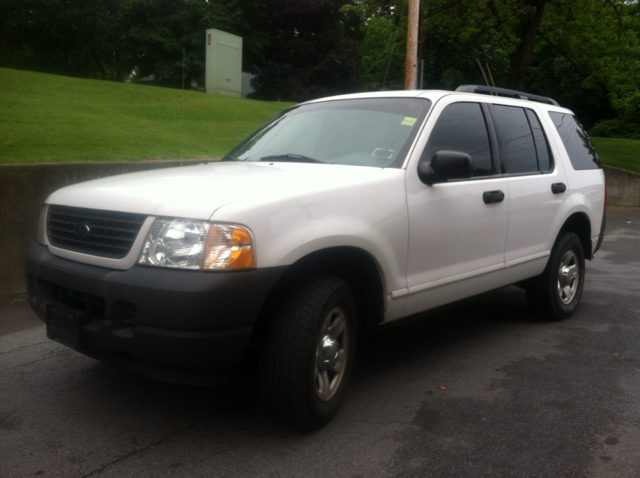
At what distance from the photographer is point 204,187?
11.7ft

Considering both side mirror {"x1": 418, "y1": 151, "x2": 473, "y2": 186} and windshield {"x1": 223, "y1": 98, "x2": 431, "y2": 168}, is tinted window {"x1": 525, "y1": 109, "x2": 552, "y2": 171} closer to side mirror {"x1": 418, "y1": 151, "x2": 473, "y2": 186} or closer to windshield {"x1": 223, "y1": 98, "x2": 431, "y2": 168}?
windshield {"x1": 223, "y1": 98, "x2": 431, "y2": 168}

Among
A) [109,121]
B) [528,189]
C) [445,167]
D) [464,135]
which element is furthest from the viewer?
[109,121]

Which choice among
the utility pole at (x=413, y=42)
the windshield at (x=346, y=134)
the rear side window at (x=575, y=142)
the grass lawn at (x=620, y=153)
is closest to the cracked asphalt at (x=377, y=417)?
the windshield at (x=346, y=134)

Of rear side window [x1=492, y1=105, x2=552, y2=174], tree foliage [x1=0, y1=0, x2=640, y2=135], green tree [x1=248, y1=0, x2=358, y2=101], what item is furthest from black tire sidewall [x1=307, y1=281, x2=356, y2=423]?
green tree [x1=248, y1=0, x2=358, y2=101]

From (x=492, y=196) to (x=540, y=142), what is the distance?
1.22m

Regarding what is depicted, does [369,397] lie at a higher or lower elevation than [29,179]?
lower

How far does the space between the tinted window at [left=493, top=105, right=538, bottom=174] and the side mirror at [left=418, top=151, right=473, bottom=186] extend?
1.07 m

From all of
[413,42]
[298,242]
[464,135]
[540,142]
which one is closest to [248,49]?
[413,42]

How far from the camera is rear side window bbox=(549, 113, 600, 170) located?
6.12 metres

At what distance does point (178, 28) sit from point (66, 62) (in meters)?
Answer: 8.14

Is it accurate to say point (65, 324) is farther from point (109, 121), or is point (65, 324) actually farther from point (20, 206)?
point (109, 121)

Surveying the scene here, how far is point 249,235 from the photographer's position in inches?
128

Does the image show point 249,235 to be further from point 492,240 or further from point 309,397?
point 492,240

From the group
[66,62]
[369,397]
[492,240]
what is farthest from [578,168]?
[66,62]
